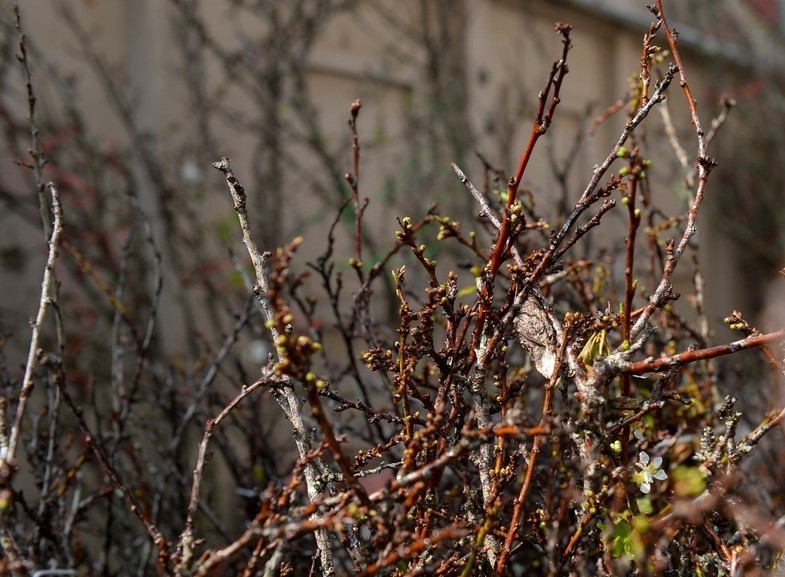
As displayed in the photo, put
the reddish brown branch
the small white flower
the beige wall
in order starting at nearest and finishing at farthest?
the reddish brown branch
the small white flower
the beige wall

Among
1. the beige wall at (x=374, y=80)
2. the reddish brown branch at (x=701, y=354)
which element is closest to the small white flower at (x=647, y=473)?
the reddish brown branch at (x=701, y=354)

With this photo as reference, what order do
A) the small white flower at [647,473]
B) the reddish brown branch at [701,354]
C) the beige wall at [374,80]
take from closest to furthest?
the reddish brown branch at [701,354] < the small white flower at [647,473] < the beige wall at [374,80]

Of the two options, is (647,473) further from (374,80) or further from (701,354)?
(374,80)

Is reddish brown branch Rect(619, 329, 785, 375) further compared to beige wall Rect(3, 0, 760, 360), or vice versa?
beige wall Rect(3, 0, 760, 360)

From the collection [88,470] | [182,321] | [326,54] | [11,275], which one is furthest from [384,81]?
[88,470]

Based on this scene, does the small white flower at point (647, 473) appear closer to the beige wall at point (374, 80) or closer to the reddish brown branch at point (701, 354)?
the reddish brown branch at point (701, 354)

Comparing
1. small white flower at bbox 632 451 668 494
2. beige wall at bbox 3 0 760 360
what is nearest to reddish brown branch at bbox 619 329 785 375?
small white flower at bbox 632 451 668 494

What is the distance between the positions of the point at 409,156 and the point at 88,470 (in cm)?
308

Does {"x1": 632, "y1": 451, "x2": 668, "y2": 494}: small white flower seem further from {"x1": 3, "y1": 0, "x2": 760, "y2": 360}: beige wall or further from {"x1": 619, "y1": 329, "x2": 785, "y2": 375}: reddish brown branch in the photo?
{"x1": 3, "y1": 0, "x2": 760, "y2": 360}: beige wall

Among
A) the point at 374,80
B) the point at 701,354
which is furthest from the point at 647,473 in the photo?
the point at 374,80

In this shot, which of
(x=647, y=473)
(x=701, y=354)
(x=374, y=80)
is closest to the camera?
(x=701, y=354)

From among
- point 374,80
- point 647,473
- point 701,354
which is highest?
point 374,80

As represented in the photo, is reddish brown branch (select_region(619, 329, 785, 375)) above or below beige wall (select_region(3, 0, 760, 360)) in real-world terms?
below

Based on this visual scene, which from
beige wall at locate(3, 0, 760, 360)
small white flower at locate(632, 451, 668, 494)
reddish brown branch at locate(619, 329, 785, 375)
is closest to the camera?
reddish brown branch at locate(619, 329, 785, 375)
